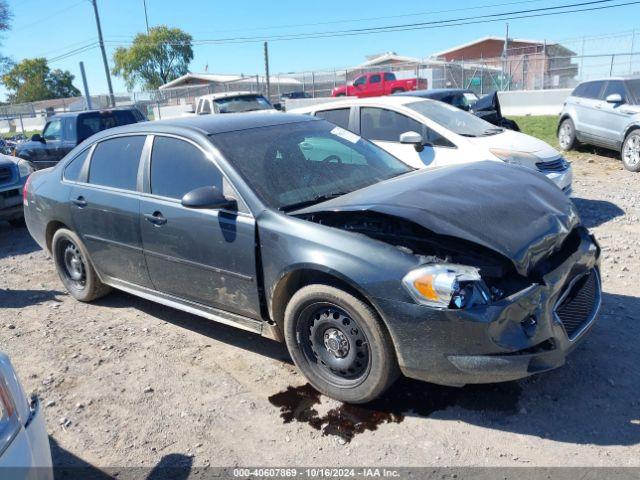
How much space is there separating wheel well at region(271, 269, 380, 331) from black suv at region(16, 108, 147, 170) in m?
8.99

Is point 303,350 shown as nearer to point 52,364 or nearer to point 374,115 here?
point 52,364

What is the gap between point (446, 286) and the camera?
9.11ft

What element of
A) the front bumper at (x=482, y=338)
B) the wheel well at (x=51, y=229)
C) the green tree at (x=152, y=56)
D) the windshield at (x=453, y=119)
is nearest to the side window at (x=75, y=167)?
the wheel well at (x=51, y=229)

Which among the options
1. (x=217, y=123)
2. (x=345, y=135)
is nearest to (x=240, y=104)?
(x=345, y=135)

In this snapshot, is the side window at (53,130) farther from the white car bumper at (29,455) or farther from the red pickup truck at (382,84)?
the red pickup truck at (382,84)

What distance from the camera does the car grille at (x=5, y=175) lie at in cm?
823

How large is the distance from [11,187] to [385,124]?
5744mm

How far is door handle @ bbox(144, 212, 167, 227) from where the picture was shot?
4.01 meters

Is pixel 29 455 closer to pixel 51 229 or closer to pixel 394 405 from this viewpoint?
pixel 394 405

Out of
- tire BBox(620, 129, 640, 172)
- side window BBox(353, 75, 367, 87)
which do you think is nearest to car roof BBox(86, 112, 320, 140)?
tire BBox(620, 129, 640, 172)

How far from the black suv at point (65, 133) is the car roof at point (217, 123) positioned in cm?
716

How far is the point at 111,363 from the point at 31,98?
271 feet

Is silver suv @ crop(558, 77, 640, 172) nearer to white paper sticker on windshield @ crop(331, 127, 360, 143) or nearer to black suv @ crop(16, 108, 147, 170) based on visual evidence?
white paper sticker on windshield @ crop(331, 127, 360, 143)

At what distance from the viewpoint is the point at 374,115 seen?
750 centimetres
